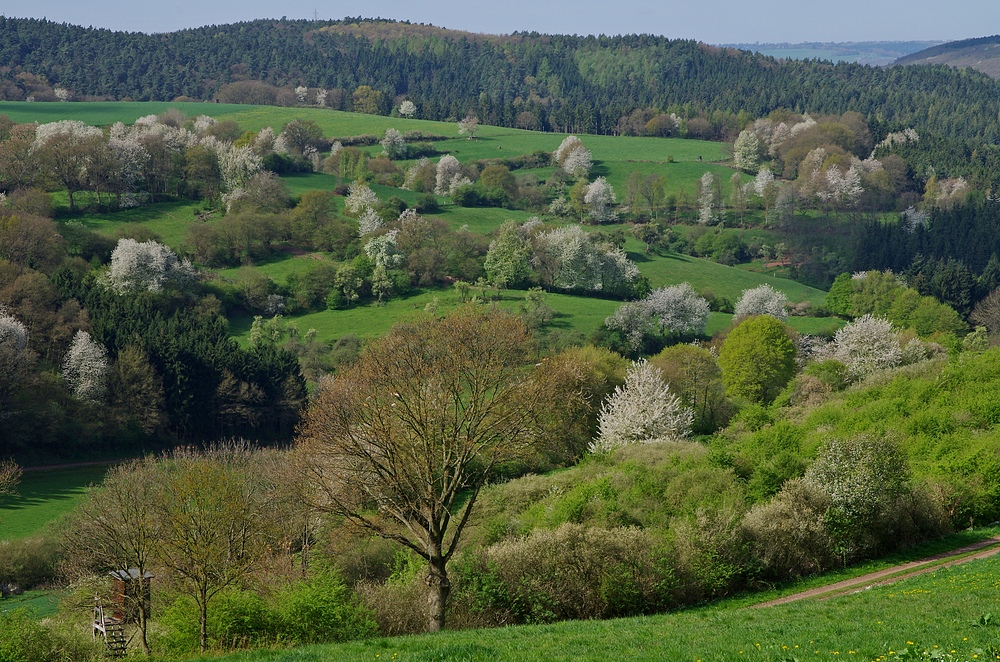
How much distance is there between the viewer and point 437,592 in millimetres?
26281

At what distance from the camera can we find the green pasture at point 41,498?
178 feet

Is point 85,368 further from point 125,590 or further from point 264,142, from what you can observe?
point 264,142

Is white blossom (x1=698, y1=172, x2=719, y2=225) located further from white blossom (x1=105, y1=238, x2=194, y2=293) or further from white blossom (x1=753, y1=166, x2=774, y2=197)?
white blossom (x1=105, y1=238, x2=194, y2=293)

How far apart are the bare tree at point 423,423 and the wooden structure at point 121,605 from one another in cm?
701

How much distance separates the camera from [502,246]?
10969 centimetres

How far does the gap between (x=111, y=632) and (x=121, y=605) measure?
162cm

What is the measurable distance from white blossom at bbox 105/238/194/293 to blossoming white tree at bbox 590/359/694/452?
181 feet

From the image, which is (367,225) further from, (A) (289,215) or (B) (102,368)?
(B) (102,368)

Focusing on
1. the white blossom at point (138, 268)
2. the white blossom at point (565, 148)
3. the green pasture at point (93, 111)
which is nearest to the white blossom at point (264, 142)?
the green pasture at point (93, 111)

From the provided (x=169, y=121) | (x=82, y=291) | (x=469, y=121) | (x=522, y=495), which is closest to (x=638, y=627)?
(x=522, y=495)

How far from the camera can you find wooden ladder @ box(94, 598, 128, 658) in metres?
25.8

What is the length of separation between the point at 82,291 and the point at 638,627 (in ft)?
261

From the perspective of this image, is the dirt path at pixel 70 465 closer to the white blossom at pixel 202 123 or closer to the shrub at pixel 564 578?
the shrub at pixel 564 578

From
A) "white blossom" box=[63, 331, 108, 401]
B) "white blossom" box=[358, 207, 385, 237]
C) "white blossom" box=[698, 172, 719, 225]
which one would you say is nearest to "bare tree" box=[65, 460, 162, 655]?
"white blossom" box=[63, 331, 108, 401]
